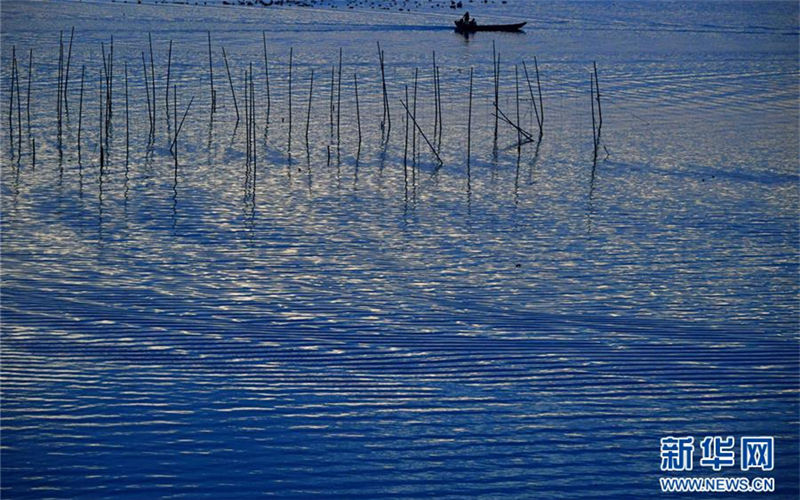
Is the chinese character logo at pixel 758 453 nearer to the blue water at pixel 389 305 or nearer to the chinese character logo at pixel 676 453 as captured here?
the blue water at pixel 389 305

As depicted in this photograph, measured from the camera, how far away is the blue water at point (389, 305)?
3773mm

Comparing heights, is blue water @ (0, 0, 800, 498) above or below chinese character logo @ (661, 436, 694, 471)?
above

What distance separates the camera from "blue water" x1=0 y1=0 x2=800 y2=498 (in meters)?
3.77

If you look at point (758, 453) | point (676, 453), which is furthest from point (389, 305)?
point (758, 453)

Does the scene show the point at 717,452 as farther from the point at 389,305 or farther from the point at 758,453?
the point at 389,305

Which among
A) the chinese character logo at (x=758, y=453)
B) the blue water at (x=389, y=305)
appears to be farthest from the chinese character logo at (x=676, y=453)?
the chinese character logo at (x=758, y=453)

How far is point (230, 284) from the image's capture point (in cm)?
608

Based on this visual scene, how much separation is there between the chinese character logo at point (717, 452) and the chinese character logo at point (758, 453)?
5 centimetres

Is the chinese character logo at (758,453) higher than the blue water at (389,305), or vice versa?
the blue water at (389,305)

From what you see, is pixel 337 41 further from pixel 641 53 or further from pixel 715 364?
pixel 715 364

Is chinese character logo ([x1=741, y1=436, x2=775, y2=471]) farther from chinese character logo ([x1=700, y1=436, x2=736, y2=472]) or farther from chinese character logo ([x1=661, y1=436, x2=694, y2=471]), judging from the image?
chinese character logo ([x1=661, y1=436, x2=694, y2=471])

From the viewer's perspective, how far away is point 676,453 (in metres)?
3.82

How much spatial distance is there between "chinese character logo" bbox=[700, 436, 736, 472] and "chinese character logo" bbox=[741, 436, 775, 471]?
5 centimetres

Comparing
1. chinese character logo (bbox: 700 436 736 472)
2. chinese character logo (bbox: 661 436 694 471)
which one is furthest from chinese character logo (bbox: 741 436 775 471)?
chinese character logo (bbox: 661 436 694 471)
